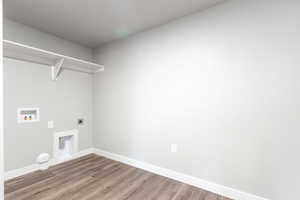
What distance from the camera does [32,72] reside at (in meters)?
2.34

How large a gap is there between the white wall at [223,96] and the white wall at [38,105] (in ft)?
3.65

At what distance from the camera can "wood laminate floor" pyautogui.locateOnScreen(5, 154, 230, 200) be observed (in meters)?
1.76

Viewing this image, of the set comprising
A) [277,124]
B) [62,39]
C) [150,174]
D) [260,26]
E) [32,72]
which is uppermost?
[62,39]

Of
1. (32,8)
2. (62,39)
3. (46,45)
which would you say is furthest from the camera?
(62,39)

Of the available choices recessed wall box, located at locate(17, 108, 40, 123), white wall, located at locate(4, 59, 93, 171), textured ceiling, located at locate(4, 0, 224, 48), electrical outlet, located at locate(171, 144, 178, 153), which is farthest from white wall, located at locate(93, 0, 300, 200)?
recessed wall box, located at locate(17, 108, 40, 123)

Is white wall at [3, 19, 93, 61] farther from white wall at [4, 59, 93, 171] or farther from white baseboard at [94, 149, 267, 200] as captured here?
white baseboard at [94, 149, 267, 200]

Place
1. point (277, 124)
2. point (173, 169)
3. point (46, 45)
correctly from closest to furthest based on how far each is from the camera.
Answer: point (277, 124) < point (173, 169) < point (46, 45)

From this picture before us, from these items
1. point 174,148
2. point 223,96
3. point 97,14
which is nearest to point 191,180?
point 174,148

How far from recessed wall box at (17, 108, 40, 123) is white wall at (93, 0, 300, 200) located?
1530 millimetres

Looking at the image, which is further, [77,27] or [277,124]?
[77,27]

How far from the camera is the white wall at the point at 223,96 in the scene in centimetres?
147

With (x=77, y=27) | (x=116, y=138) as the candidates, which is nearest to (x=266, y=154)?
(x=116, y=138)

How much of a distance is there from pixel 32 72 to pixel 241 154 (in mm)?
3402

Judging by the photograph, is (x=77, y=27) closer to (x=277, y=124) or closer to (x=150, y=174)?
(x=150, y=174)
